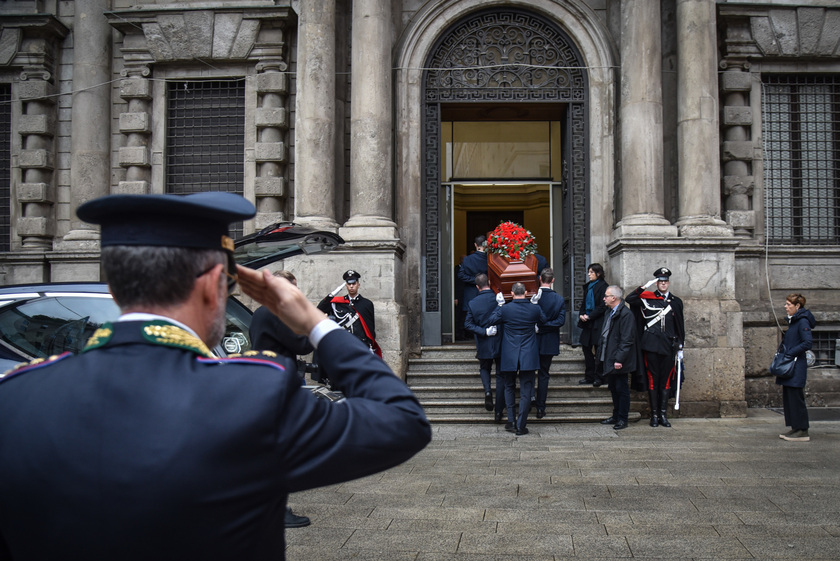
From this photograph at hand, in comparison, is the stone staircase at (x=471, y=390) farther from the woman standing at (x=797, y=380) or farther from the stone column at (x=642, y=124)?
the stone column at (x=642, y=124)

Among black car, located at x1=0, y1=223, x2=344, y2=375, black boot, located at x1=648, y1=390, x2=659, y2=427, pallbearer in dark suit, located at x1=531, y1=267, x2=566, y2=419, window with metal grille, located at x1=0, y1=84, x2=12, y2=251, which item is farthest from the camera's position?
window with metal grille, located at x1=0, y1=84, x2=12, y2=251

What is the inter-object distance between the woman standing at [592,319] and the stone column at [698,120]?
159 centimetres

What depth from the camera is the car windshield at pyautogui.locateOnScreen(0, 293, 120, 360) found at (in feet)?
18.6

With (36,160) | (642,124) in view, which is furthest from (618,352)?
(36,160)

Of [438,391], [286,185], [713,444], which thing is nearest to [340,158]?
[286,185]

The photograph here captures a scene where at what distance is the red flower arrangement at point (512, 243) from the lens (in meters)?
13.3

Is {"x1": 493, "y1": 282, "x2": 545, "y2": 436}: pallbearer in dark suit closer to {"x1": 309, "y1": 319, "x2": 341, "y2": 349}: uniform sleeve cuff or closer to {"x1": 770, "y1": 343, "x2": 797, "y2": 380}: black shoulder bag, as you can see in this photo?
{"x1": 770, "y1": 343, "x2": 797, "y2": 380}: black shoulder bag

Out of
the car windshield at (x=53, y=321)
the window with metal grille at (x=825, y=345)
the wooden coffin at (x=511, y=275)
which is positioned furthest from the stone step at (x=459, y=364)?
the car windshield at (x=53, y=321)

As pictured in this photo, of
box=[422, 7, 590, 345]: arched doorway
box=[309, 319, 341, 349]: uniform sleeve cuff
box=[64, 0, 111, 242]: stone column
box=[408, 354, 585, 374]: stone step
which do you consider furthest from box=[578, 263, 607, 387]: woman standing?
box=[309, 319, 341, 349]: uniform sleeve cuff

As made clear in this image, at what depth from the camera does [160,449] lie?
146cm

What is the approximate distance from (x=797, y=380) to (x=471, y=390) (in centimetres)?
468

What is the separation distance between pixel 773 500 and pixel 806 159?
9.54 m

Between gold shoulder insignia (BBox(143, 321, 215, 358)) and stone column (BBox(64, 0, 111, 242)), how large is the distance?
542 inches

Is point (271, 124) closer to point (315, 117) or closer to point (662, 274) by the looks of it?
point (315, 117)
